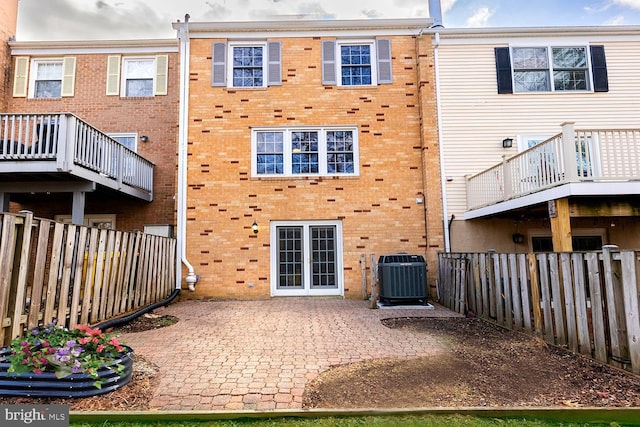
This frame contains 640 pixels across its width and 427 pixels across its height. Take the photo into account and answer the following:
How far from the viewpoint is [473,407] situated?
118 inches

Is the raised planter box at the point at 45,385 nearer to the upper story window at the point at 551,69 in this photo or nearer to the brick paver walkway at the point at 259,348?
the brick paver walkway at the point at 259,348

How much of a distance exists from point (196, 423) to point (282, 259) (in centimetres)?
717

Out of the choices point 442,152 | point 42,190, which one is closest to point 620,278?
point 442,152

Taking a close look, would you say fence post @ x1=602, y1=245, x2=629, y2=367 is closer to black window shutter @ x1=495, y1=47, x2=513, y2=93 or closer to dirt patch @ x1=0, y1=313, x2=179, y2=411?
dirt patch @ x1=0, y1=313, x2=179, y2=411

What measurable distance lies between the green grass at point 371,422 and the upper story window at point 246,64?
930cm

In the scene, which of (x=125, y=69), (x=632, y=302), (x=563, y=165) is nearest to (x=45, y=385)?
(x=632, y=302)

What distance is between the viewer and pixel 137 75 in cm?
1203

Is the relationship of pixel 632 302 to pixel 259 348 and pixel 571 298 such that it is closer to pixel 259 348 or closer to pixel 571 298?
pixel 571 298

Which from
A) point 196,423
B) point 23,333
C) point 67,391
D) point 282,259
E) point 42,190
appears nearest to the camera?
point 196,423

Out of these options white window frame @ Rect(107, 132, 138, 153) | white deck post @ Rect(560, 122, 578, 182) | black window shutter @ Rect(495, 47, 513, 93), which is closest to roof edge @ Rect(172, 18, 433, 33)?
black window shutter @ Rect(495, 47, 513, 93)

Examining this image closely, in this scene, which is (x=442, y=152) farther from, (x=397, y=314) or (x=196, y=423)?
(x=196, y=423)

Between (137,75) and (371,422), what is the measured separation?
41.9 ft

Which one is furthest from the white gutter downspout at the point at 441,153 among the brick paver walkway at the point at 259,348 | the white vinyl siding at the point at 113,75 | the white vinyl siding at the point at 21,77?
the white vinyl siding at the point at 21,77

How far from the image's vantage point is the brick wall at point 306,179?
9867mm
